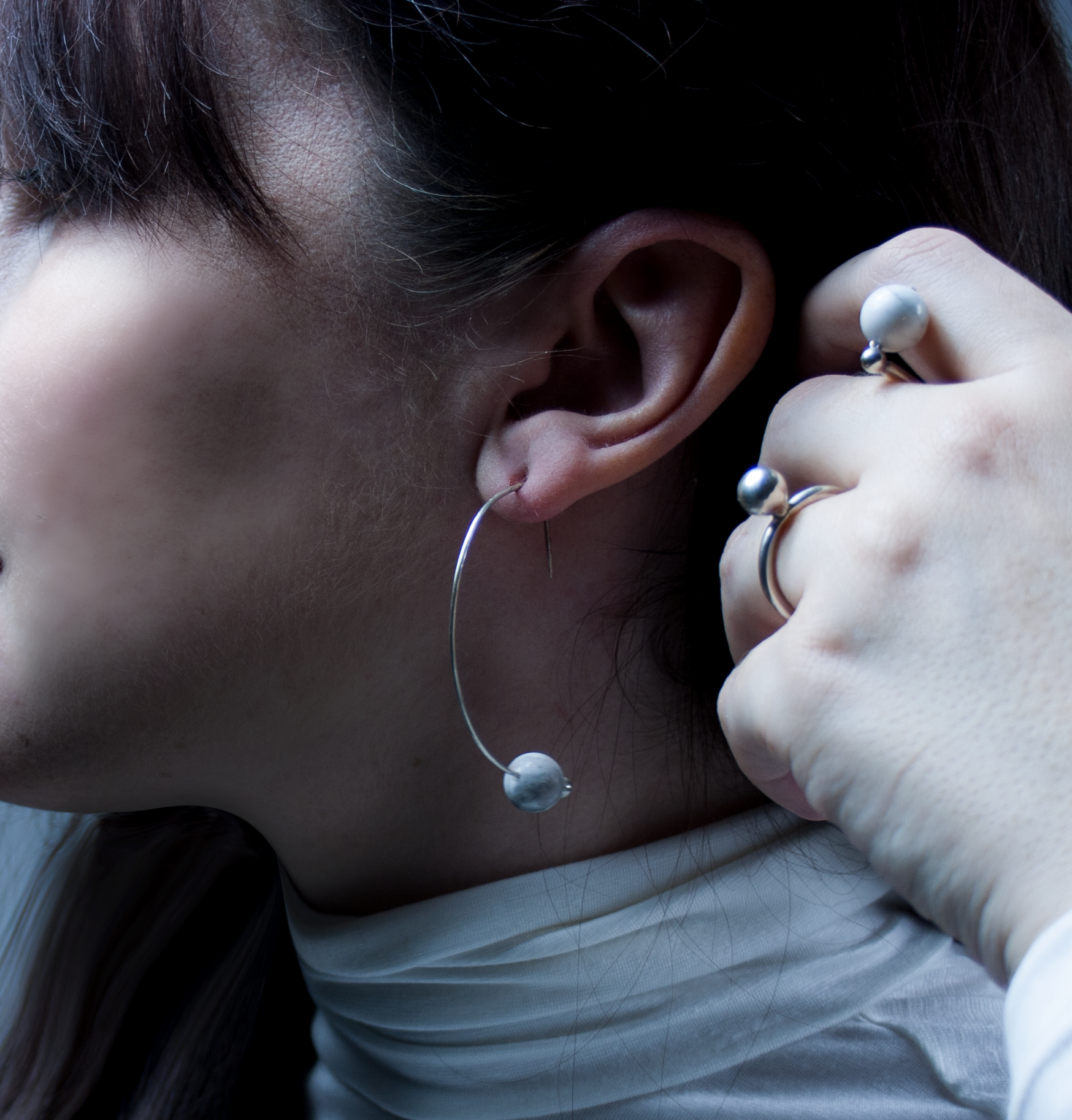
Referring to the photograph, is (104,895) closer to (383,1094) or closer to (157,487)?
(383,1094)

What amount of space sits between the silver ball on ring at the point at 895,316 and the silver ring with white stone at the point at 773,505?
0.10 m

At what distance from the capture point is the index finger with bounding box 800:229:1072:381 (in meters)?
0.60

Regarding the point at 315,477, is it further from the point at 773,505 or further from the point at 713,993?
the point at 713,993

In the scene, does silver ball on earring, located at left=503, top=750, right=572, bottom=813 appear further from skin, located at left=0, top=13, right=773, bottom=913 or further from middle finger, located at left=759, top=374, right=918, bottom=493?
middle finger, located at left=759, top=374, right=918, bottom=493

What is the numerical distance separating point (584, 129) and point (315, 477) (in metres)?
0.31

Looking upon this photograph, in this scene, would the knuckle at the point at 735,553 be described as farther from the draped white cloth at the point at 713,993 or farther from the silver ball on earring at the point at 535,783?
the draped white cloth at the point at 713,993

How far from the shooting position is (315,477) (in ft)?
2.44

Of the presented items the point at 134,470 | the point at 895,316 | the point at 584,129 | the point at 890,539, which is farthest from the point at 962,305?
the point at 134,470

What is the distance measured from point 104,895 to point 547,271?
0.84 metres

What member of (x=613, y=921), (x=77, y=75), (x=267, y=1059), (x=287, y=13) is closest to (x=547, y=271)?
(x=287, y=13)

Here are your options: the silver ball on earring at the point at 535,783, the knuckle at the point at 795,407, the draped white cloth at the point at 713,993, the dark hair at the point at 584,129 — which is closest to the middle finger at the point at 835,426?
the knuckle at the point at 795,407

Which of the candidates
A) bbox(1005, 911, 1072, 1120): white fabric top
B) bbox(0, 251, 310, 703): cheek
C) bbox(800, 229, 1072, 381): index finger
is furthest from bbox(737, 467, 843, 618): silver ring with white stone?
bbox(0, 251, 310, 703): cheek

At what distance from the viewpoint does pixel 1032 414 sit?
57 centimetres

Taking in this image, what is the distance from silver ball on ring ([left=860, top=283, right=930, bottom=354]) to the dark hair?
16cm
